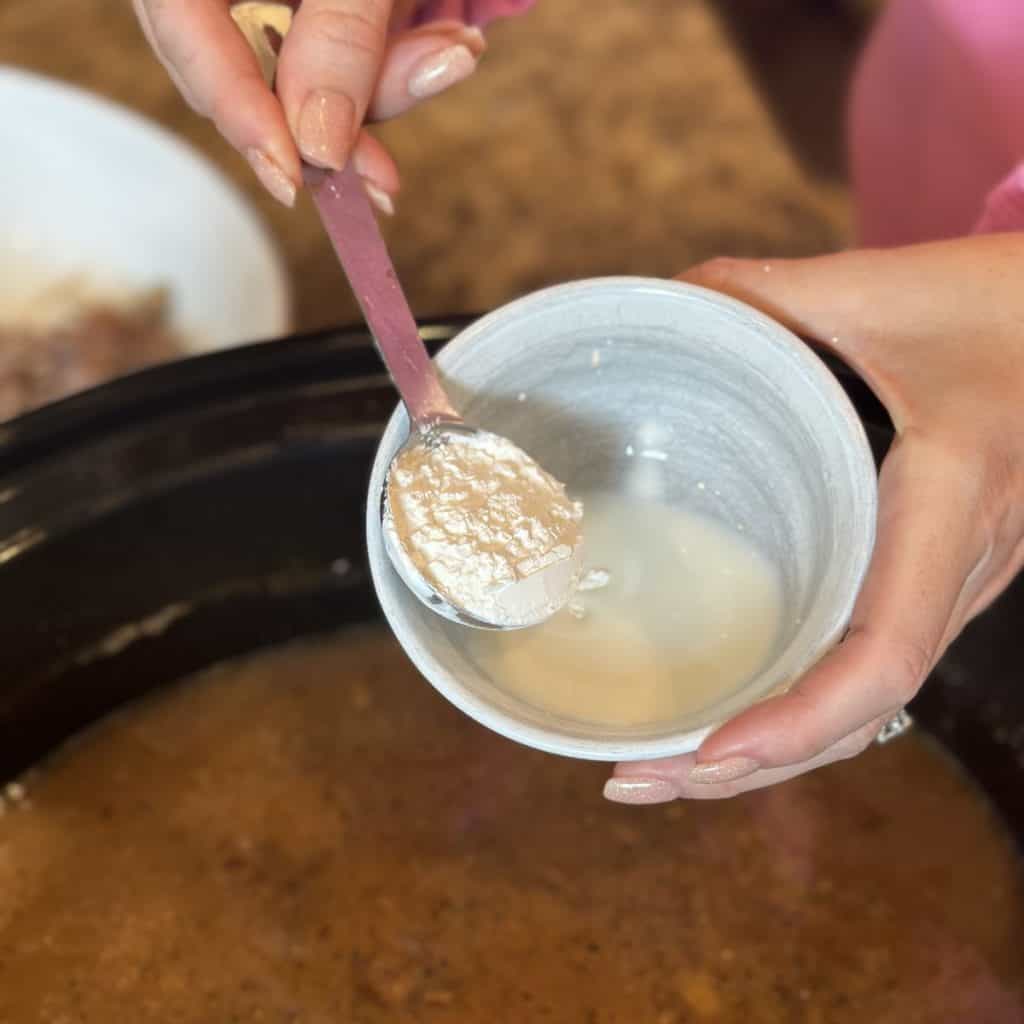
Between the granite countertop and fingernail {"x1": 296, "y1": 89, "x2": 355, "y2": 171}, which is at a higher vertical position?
fingernail {"x1": 296, "y1": 89, "x2": 355, "y2": 171}

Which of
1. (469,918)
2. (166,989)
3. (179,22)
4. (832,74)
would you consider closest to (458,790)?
(469,918)

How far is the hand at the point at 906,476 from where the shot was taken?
48cm

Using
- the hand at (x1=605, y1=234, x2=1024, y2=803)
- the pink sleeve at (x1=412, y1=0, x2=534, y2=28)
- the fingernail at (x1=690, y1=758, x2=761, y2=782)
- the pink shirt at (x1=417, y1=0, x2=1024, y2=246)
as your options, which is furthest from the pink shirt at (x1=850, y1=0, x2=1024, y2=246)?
the fingernail at (x1=690, y1=758, x2=761, y2=782)

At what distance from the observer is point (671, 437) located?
611 mm

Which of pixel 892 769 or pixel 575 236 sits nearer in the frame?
pixel 892 769

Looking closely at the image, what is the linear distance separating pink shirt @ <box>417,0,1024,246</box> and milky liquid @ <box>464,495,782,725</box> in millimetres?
292

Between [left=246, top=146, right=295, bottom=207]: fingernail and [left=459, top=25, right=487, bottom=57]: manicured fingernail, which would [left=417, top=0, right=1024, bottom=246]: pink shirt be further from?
[left=246, top=146, right=295, bottom=207]: fingernail

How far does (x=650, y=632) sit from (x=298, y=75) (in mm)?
316

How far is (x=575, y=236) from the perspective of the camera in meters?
1.34

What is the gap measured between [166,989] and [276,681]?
19 cm

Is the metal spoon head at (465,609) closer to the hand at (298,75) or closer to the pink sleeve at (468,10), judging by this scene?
the hand at (298,75)

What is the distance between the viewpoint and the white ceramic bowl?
3.35ft

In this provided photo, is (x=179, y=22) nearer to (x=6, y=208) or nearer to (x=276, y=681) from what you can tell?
(x=276, y=681)

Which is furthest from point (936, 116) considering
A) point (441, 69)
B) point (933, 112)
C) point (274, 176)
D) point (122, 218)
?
point (122, 218)
